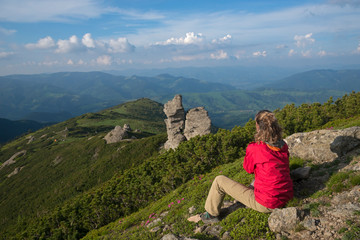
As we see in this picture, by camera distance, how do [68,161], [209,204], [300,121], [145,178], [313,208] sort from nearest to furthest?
[313,208]
[209,204]
[145,178]
[300,121]
[68,161]

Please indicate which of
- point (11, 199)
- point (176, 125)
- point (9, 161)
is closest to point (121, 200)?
point (176, 125)

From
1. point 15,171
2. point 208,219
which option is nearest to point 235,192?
point 208,219

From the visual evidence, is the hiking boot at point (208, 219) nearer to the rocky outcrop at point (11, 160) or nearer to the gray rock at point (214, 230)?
the gray rock at point (214, 230)

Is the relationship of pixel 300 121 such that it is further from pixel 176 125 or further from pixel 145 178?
pixel 176 125

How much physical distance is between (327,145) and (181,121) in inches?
2577

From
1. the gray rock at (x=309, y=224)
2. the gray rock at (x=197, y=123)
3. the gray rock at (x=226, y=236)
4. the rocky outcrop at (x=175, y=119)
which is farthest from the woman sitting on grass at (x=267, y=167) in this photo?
the rocky outcrop at (x=175, y=119)

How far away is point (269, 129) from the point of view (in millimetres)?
7133

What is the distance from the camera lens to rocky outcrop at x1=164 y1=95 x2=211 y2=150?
6799 cm

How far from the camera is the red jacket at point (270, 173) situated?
7267 mm

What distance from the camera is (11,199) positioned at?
114m

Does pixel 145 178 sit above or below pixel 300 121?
below

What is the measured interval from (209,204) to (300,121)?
2941 cm

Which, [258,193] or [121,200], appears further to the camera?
[121,200]

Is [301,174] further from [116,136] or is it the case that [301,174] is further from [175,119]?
[116,136]
